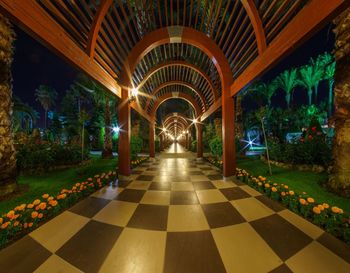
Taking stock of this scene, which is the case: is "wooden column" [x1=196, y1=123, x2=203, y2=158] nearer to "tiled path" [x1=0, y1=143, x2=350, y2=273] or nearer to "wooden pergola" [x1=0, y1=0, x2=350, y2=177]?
"wooden pergola" [x1=0, y1=0, x2=350, y2=177]

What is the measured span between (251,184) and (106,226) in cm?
442

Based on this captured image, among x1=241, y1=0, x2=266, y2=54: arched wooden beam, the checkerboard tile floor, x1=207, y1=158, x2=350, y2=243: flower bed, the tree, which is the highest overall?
the tree

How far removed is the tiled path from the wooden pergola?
2.73 m

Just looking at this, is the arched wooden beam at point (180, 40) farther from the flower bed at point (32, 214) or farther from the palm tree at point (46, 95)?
the palm tree at point (46, 95)

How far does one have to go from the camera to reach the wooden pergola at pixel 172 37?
2.53 m

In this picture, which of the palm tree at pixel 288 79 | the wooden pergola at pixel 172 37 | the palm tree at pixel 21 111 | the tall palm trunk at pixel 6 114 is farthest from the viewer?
the palm tree at pixel 288 79

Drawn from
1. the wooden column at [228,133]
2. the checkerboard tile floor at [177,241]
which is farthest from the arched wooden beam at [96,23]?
the wooden column at [228,133]

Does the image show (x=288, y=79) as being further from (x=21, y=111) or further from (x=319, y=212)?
(x=21, y=111)

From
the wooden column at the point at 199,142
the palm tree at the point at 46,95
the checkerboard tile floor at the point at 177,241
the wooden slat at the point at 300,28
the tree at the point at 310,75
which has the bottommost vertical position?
the checkerboard tile floor at the point at 177,241

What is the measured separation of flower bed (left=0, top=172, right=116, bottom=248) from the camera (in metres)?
2.33

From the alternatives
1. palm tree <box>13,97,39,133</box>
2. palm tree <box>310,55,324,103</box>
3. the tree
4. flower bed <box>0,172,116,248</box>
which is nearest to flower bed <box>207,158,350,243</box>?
flower bed <box>0,172,116,248</box>

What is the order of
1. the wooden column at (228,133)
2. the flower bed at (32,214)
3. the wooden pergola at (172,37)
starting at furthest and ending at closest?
the wooden column at (228,133) → the wooden pergola at (172,37) → the flower bed at (32,214)

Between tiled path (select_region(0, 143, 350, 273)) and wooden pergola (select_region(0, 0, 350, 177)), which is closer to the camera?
tiled path (select_region(0, 143, 350, 273))

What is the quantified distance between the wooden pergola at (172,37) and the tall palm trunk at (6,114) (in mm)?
1809
